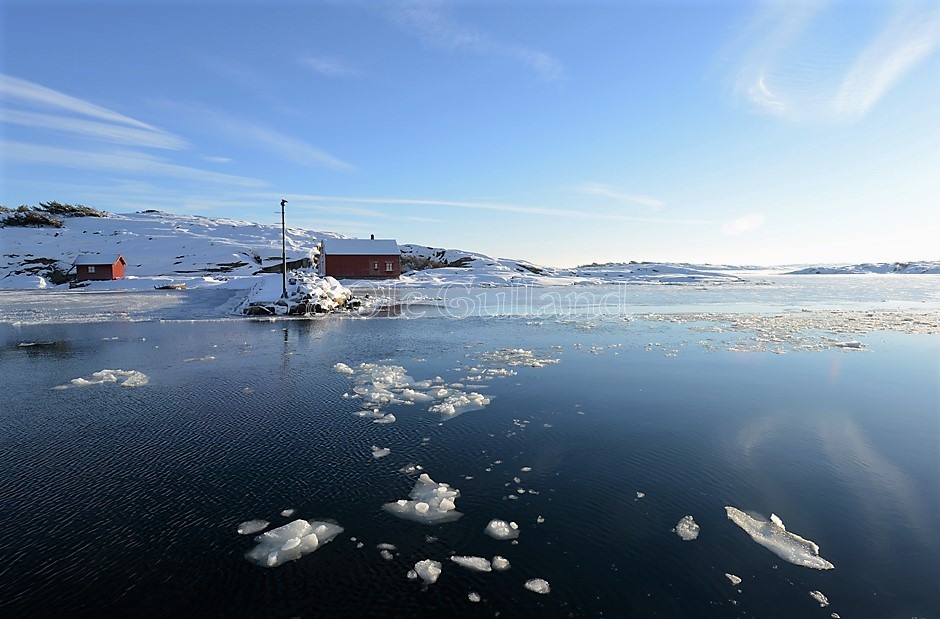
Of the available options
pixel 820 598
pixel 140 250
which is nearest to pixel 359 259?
pixel 140 250

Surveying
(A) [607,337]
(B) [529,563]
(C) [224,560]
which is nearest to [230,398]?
(C) [224,560]

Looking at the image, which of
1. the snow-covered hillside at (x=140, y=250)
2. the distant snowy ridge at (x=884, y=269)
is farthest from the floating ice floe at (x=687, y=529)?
the distant snowy ridge at (x=884, y=269)

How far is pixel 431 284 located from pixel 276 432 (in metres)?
53.0

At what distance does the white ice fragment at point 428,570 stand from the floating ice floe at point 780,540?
3.54 meters

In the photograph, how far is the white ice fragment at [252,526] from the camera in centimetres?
537

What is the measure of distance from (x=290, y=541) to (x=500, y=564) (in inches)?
88.8

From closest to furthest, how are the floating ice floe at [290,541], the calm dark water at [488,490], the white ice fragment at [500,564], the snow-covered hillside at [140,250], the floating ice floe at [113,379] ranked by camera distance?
the calm dark water at [488,490], the white ice fragment at [500,564], the floating ice floe at [290,541], the floating ice floe at [113,379], the snow-covered hillside at [140,250]

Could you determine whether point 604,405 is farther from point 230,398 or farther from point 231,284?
point 231,284

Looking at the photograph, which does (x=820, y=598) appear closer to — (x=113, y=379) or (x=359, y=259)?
(x=113, y=379)

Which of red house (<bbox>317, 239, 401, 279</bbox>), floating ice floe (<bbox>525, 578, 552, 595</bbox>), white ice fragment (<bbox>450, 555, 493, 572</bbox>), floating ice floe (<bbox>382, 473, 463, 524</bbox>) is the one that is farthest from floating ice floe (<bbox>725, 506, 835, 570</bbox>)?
red house (<bbox>317, 239, 401, 279</bbox>)

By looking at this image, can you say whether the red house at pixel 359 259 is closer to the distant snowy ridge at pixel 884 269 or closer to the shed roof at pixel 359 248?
the shed roof at pixel 359 248

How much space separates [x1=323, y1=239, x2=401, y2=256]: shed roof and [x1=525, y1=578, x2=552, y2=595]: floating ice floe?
64143 mm

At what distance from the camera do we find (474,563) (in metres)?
4.84

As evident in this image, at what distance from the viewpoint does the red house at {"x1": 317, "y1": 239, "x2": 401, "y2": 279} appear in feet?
215
